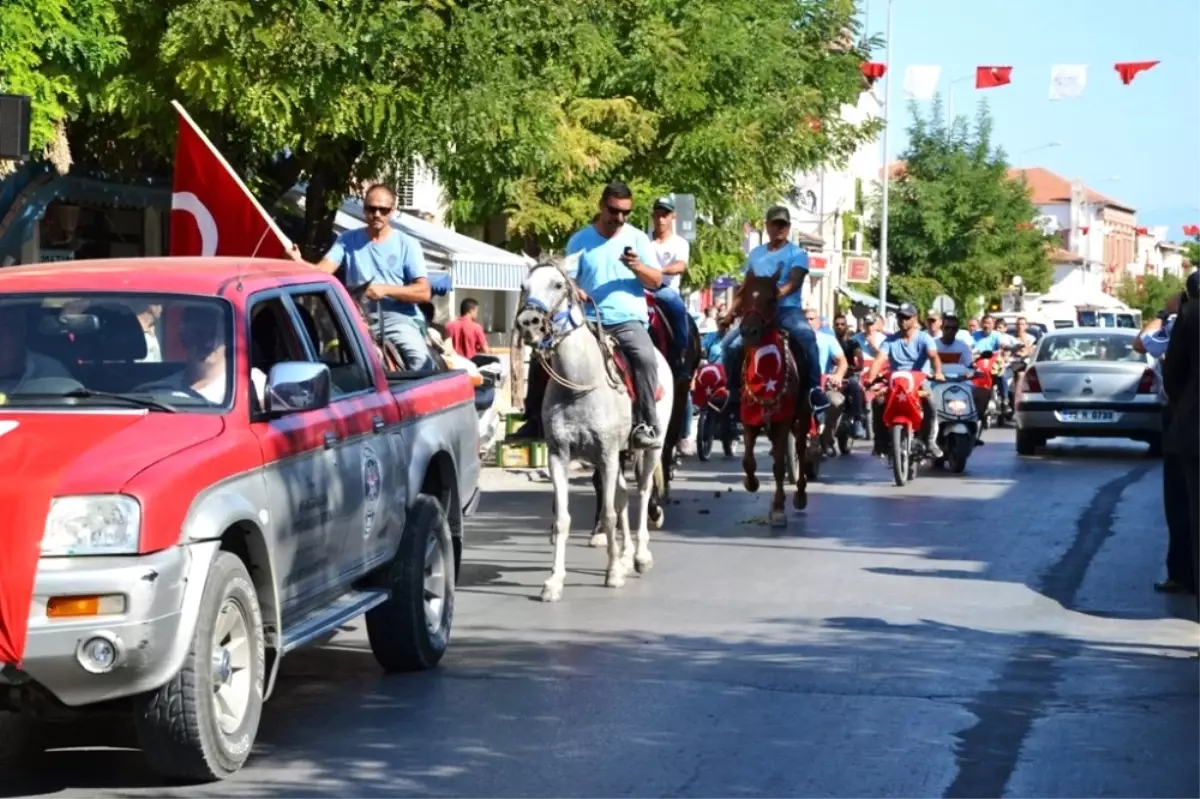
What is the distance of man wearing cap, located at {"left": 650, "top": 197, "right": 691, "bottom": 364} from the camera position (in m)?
15.0

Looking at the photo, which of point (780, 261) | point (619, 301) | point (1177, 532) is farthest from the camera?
point (780, 261)

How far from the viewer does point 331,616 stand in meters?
8.45

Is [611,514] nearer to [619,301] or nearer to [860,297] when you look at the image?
→ [619,301]

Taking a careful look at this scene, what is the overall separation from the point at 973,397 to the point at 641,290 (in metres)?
11.5

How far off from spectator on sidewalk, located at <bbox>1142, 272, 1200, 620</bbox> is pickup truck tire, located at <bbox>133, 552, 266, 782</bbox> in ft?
16.6

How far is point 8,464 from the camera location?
6.90m

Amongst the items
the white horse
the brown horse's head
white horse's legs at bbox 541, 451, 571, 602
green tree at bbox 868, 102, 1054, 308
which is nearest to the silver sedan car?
the brown horse's head

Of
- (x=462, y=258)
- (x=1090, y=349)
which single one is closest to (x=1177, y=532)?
(x=1090, y=349)

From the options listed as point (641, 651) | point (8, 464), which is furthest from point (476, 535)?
point (8, 464)

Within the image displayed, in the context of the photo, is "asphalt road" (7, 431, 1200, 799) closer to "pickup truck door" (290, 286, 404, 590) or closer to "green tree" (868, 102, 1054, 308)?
"pickup truck door" (290, 286, 404, 590)

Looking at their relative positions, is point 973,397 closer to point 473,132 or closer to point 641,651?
point 473,132

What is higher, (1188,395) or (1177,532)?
(1188,395)

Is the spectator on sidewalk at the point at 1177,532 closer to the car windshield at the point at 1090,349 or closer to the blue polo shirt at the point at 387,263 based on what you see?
the blue polo shirt at the point at 387,263

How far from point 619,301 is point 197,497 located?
23.0ft
